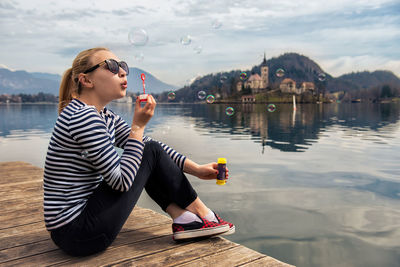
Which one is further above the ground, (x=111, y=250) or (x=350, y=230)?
(x=111, y=250)

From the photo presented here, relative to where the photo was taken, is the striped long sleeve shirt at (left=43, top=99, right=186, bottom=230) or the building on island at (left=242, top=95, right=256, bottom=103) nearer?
the striped long sleeve shirt at (left=43, top=99, right=186, bottom=230)

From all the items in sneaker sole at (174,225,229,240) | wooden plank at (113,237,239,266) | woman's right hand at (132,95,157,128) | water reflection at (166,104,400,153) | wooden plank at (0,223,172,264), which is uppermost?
woman's right hand at (132,95,157,128)

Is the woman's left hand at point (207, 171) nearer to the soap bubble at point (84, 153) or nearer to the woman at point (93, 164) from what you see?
the woman at point (93, 164)

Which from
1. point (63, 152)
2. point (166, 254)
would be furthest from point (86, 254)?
point (63, 152)

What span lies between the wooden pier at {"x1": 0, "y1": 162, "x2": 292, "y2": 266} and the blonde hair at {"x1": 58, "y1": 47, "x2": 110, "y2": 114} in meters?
1.43

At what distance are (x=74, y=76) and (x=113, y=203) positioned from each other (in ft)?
3.71

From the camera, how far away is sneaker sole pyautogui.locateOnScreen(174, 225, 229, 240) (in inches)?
133

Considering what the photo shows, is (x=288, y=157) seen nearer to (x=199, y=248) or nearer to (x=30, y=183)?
(x=30, y=183)

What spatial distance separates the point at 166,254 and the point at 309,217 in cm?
416

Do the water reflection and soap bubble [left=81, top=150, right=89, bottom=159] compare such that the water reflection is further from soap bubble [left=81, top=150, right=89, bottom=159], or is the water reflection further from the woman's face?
soap bubble [left=81, top=150, right=89, bottom=159]

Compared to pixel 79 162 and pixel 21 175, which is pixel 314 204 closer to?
pixel 79 162

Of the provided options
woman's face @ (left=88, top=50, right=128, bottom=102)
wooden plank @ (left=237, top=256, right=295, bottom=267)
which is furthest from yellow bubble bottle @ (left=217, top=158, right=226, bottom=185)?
woman's face @ (left=88, top=50, right=128, bottom=102)

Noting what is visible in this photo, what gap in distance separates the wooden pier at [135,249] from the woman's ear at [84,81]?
5.12 feet

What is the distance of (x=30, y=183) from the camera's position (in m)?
6.38
